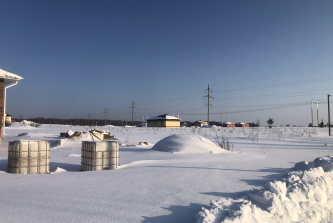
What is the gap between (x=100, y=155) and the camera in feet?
16.7

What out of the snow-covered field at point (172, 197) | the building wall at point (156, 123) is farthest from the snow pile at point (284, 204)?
the building wall at point (156, 123)

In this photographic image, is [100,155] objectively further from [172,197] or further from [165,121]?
[165,121]

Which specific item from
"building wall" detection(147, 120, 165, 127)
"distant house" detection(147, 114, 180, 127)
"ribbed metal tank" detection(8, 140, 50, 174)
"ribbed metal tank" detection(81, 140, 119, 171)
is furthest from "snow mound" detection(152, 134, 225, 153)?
"building wall" detection(147, 120, 165, 127)

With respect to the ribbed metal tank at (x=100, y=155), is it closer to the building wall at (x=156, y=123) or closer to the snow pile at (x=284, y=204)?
the snow pile at (x=284, y=204)

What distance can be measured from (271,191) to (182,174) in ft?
5.51

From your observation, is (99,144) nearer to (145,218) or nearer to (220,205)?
(145,218)

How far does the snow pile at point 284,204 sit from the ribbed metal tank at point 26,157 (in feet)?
13.9

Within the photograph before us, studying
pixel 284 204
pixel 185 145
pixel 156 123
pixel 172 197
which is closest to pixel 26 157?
pixel 172 197

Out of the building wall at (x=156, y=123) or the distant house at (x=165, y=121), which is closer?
the distant house at (x=165, y=121)

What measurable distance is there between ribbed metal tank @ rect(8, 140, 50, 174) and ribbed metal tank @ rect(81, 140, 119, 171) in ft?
3.03

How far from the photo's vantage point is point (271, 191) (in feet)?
9.29

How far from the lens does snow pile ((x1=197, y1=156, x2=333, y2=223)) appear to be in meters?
2.24

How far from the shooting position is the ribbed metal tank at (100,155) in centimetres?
503

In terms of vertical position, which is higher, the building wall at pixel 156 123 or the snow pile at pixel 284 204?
the building wall at pixel 156 123
